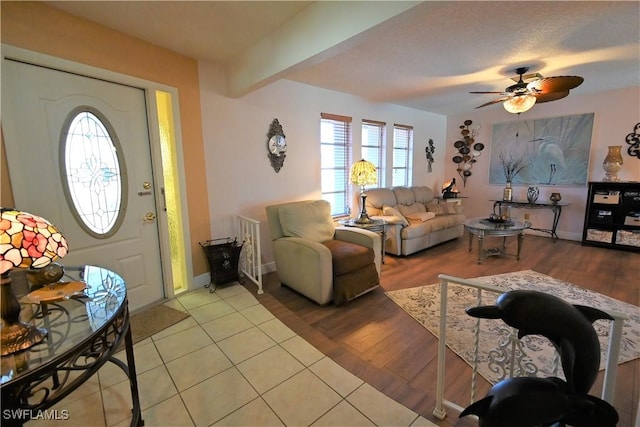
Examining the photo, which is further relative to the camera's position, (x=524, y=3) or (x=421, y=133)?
(x=421, y=133)

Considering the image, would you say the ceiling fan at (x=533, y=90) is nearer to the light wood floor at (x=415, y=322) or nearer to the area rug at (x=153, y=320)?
the light wood floor at (x=415, y=322)

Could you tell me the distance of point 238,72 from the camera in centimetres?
278

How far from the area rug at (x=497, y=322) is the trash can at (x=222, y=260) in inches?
65.8

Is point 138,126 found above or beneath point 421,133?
beneath

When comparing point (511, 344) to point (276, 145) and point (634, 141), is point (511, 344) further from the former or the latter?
point (634, 141)

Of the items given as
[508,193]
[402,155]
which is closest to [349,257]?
[402,155]

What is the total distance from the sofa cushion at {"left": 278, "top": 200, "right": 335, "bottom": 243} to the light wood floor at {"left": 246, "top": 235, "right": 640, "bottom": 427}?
0.64 m

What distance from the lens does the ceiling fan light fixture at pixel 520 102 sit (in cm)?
306

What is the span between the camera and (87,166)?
2182 mm

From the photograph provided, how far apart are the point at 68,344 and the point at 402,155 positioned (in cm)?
533

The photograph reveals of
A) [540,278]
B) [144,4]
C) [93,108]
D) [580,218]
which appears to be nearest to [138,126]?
[93,108]

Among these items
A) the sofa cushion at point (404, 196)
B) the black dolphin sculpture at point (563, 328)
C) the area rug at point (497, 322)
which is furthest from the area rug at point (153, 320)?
the sofa cushion at point (404, 196)

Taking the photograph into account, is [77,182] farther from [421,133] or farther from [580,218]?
[580,218]

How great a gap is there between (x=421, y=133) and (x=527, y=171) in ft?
6.73
